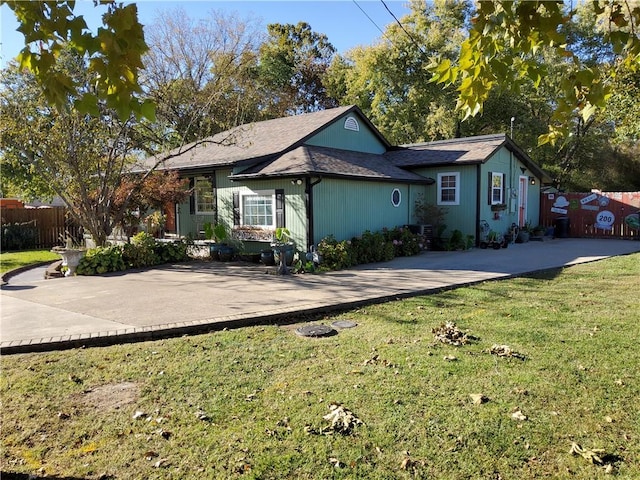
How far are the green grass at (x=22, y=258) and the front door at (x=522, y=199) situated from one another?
1804cm

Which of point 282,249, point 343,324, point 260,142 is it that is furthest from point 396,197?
point 343,324

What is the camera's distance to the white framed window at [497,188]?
55.2ft

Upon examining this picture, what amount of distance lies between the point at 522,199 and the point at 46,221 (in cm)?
2075

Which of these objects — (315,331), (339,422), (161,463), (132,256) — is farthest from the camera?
(132,256)

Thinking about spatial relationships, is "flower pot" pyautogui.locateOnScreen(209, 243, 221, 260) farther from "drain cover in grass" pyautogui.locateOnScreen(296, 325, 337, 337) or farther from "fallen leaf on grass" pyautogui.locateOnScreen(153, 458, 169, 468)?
"fallen leaf on grass" pyautogui.locateOnScreen(153, 458, 169, 468)

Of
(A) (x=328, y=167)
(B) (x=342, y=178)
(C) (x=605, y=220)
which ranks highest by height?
(A) (x=328, y=167)

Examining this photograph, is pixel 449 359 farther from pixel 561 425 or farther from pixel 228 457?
pixel 228 457

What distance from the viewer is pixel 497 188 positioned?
17297 millimetres

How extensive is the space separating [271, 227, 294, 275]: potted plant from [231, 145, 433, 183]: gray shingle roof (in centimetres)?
165

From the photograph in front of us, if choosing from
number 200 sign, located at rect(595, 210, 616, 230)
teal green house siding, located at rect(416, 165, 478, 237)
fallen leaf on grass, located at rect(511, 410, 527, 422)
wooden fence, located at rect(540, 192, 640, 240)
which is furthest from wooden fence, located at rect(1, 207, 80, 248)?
number 200 sign, located at rect(595, 210, 616, 230)

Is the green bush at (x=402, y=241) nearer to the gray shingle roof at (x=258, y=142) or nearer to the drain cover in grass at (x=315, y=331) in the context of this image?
the gray shingle roof at (x=258, y=142)

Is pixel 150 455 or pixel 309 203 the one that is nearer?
pixel 150 455

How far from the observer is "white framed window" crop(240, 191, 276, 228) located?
13660 mm

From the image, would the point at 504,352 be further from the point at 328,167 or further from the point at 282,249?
the point at 328,167
